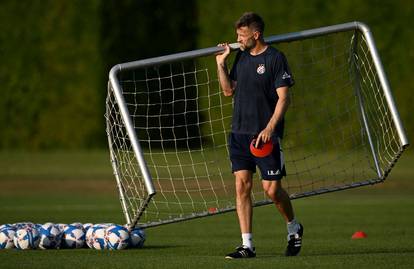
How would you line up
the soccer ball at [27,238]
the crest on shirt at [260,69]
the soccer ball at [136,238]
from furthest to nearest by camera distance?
1. the soccer ball at [136,238]
2. the soccer ball at [27,238]
3. the crest on shirt at [260,69]

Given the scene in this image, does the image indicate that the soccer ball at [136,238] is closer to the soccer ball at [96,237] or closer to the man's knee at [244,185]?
the soccer ball at [96,237]

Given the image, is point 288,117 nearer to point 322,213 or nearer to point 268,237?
point 322,213

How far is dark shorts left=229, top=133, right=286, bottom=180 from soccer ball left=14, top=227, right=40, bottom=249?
2336mm

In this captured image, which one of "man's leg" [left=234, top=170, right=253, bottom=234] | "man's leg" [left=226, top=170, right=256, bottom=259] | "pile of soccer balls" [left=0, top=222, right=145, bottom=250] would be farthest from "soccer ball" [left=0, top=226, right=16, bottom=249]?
"man's leg" [left=234, top=170, right=253, bottom=234]

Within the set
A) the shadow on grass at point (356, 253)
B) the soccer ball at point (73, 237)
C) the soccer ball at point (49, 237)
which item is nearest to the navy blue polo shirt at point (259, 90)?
the shadow on grass at point (356, 253)

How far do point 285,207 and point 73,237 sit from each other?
2435 mm

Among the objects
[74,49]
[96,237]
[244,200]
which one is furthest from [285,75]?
[74,49]

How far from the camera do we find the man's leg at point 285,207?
10266mm

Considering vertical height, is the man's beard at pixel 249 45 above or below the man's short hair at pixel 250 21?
below

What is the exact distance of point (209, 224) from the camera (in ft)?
51.5

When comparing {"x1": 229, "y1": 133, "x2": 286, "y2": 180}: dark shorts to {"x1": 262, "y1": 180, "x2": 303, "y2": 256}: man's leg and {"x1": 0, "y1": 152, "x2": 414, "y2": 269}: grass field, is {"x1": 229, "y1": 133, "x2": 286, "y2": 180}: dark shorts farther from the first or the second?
{"x1": 0, "y1": 152, "x2": 414, "y2": 269}: grass field

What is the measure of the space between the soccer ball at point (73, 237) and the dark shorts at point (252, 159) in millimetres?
2066

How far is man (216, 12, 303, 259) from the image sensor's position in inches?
403

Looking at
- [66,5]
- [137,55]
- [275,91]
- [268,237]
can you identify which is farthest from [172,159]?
[275,91]
